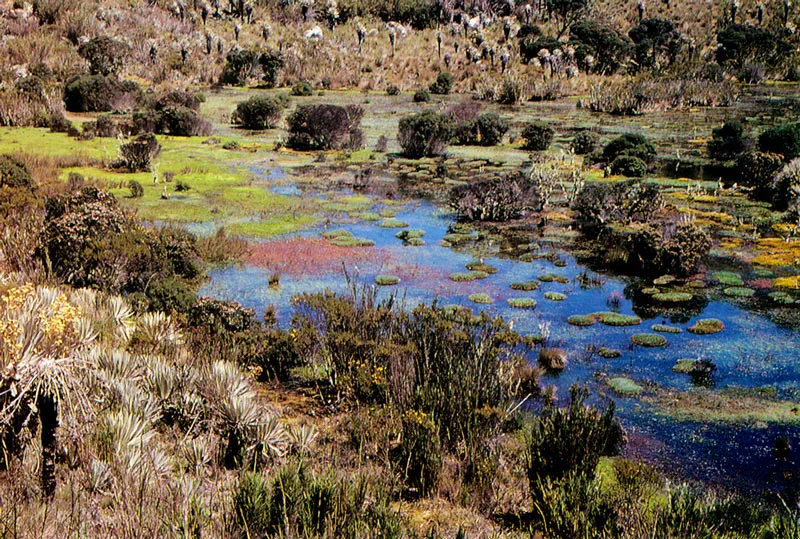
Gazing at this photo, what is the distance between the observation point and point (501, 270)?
13469mm

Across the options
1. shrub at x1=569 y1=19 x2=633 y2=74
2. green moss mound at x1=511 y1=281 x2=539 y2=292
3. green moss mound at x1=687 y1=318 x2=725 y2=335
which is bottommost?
green moss mound at x1=687 y1=318 x2=725 y2=335

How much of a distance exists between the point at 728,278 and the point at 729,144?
12.1m

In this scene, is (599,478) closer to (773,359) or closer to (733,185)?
(773,359)

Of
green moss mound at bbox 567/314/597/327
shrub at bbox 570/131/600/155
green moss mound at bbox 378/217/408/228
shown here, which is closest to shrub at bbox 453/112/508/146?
shrub at bbox 570/131/600/155

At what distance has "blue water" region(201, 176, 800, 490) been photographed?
7.52 m

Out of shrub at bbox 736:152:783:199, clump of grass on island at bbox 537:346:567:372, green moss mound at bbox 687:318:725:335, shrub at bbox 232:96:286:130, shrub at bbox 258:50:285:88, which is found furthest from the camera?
shrub at bbox 258:50:285:88

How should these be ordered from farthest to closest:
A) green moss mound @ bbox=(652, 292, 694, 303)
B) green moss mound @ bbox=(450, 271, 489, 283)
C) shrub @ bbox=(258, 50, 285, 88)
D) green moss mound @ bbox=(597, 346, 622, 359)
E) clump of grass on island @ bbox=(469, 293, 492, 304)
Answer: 1. shrub @ bbox=(258, 50, 285, 88)
2. green moss mound @ bbox=(450, 271, 489, 283)
3. green moss mound @ bbox=(652, 292, 694, 303)
4. clump of grass on island @ bbox=(469, 293, 492, 304)
5. green moss mound @ bbox=(597, 346, 622, 359)

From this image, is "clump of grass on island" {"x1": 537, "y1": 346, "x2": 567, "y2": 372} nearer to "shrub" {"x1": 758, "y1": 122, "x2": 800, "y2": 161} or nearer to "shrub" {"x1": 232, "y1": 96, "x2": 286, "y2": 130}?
"shrub" {"x1": 758, "y1": 122, "x2": 800, "y2": 161}

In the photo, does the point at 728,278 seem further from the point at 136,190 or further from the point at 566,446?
the point at 136,190

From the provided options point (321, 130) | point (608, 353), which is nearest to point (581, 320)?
point (608, 353)

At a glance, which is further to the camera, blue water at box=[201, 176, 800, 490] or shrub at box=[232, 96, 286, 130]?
shrub at box=[232, 96, 286, 130]

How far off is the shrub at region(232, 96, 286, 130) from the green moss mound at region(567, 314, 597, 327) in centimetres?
2003

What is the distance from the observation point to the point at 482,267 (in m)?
13.4

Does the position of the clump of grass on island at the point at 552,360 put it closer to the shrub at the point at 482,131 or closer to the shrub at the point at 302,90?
the shrub at the point at 482,131
